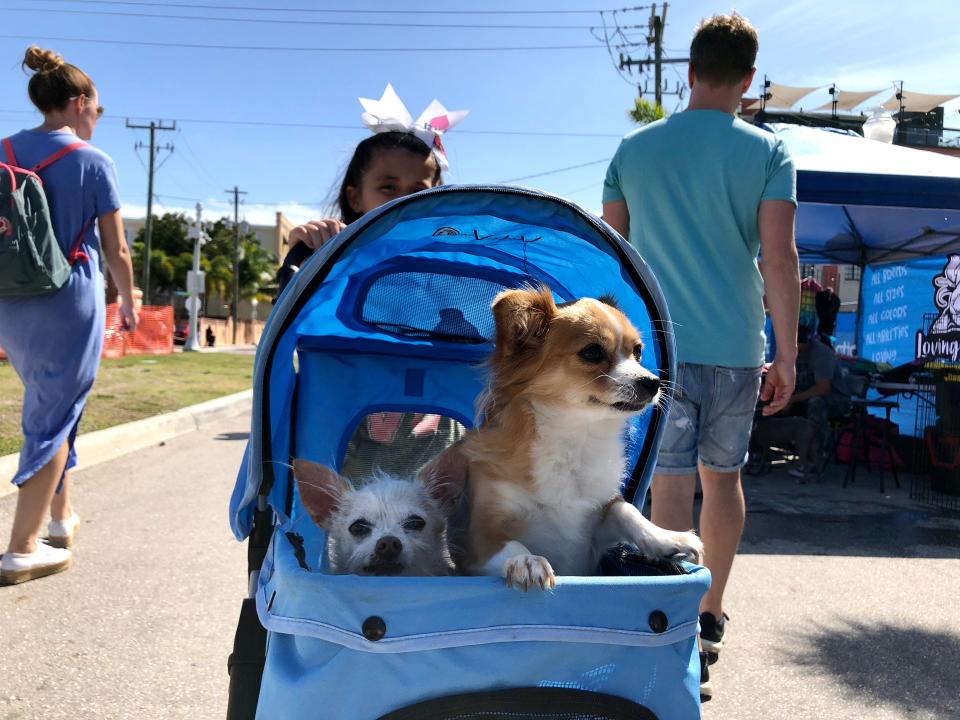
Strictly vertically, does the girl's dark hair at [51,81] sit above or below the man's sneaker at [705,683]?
above

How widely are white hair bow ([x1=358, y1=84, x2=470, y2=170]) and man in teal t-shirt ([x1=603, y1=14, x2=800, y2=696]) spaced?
0.91 meters

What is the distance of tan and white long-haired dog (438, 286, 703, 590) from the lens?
2014mm

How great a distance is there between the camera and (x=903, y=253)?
10188mm

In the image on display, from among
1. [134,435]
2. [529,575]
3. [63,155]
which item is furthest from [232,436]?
[529,575]

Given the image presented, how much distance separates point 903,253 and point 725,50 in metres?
8.46

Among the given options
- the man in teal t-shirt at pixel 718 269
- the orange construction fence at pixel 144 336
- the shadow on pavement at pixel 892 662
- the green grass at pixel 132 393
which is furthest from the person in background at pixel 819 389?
the orange construction fence at pixel 144 336

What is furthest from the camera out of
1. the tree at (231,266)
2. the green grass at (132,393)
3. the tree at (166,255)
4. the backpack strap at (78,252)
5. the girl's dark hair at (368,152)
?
the tree at (231,266)

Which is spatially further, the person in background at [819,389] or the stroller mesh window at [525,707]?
the person in background at [819,389]

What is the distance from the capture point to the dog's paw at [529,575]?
1486mm

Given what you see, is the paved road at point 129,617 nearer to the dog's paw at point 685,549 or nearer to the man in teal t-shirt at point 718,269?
the dog's paw at point 685,549

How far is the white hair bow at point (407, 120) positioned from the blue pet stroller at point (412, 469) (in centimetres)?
78

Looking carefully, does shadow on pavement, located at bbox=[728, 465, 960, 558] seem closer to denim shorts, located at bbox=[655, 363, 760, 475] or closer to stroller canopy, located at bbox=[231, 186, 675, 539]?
denim shorts, located at bbox=[655, 363, 760, 475]

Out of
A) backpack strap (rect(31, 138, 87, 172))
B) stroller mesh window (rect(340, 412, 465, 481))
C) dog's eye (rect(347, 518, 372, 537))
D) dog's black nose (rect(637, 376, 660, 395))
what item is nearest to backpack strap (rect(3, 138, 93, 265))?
backpack strap (rect(31, 138, 87, 172))

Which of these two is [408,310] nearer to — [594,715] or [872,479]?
[594,715]
